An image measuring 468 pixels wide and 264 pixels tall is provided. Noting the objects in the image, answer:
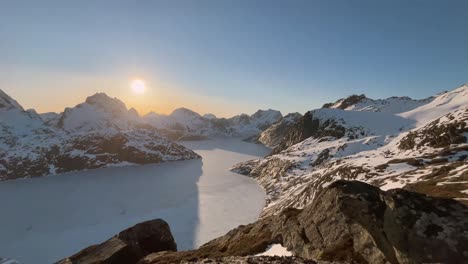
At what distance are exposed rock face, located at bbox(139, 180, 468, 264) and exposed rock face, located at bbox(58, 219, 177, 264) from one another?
23109mm

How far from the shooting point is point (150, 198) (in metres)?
166

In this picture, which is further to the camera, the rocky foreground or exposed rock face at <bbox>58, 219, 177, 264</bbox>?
exposed rock face at <bbox>58, 219, 177, 264</bbox>

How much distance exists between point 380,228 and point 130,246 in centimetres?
3473

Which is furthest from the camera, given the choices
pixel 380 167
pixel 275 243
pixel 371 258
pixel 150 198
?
pixel 150 198

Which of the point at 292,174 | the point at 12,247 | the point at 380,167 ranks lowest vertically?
the point at 12,247

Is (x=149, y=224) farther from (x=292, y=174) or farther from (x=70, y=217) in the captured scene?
(x=292, y=174)

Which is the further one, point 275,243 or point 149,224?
point 149,224

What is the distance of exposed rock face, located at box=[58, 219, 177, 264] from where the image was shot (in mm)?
40781

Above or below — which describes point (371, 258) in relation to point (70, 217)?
above

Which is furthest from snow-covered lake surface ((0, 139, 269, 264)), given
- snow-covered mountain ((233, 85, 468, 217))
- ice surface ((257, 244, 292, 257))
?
ice surface ((257, 244, 292, 257))

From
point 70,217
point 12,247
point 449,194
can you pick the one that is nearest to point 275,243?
point 449,194

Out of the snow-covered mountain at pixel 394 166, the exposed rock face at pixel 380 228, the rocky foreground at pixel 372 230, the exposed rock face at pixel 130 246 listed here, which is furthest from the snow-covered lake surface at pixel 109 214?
the exposed rock face at pixel 380 228

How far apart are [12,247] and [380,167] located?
12362 cm

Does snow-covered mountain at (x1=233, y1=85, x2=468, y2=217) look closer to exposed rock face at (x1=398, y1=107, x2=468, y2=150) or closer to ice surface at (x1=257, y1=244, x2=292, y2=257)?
exposed rock face at (x1=398, y1=107, x2=468, y2=150)
